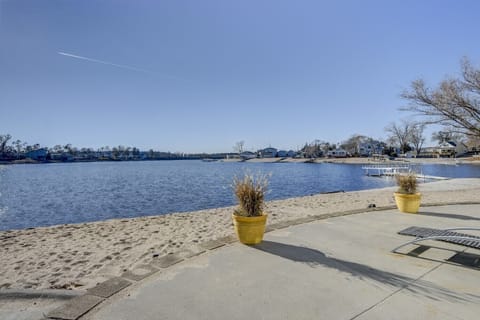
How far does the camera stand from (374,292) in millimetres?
2139

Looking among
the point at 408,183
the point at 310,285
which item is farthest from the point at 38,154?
the point at 310,285

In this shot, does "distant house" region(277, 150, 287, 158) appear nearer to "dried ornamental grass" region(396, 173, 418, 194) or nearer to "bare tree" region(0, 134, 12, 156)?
"bare tree" region(0, 134, 12, 156)

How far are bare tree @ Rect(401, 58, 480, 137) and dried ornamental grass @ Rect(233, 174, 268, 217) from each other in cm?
1183

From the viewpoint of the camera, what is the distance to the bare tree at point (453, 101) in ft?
37.0

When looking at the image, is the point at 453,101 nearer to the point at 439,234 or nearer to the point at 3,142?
the point at 439,234

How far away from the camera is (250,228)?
3355 millimetres

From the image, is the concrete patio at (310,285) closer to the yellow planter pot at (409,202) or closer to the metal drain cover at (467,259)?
the metal drain cover at (467,259)

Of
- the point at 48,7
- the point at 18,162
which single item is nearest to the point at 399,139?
the point at 48,7

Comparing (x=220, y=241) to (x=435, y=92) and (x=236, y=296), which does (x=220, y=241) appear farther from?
(x=435, y=92)

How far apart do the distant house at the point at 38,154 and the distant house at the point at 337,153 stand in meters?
84.0

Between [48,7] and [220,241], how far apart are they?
6.93m

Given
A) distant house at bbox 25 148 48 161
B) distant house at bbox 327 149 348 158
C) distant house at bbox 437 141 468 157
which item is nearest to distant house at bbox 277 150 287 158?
distant house at bbox 327 149 348 158

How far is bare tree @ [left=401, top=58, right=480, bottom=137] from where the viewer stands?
11.3m

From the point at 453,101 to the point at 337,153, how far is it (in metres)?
71.9
